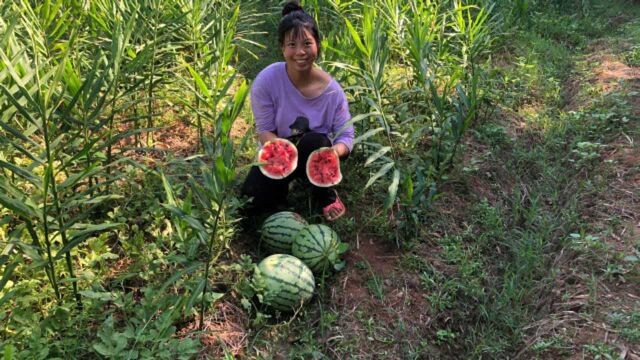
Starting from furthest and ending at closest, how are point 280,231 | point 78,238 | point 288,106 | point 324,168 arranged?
point 288,106 < point 324,168 < point 280,231 < point 78,238

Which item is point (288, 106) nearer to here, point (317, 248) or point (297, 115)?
point (297, 115)

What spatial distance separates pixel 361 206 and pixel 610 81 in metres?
2.89

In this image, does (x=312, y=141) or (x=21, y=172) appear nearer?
(x=21, y=172)

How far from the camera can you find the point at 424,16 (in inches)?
138

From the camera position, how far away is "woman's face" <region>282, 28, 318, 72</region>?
111 inches

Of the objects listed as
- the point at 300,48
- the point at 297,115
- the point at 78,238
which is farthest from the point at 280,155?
the point at 78,238

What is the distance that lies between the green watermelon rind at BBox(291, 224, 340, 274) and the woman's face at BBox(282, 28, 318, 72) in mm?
955

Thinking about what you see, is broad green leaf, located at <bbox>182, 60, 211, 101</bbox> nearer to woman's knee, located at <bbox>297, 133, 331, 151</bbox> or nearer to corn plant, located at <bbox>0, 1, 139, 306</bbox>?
corn plant, located at <bbox>0, 1, 139, 306</bbox>

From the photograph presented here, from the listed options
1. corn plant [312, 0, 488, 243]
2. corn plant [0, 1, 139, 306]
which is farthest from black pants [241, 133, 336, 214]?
corn plant [0, 1, 139, 306]

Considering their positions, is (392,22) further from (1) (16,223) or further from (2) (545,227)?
(1) (16,223)

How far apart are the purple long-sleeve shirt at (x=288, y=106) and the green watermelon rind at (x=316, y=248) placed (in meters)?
0.61

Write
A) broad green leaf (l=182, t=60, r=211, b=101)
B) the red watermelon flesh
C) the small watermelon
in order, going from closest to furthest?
broad green leaf (l=182, t=60, r=211, b=101)
the small watermelon
the red watermelon flesh

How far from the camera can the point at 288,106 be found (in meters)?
3.04

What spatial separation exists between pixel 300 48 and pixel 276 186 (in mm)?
816
